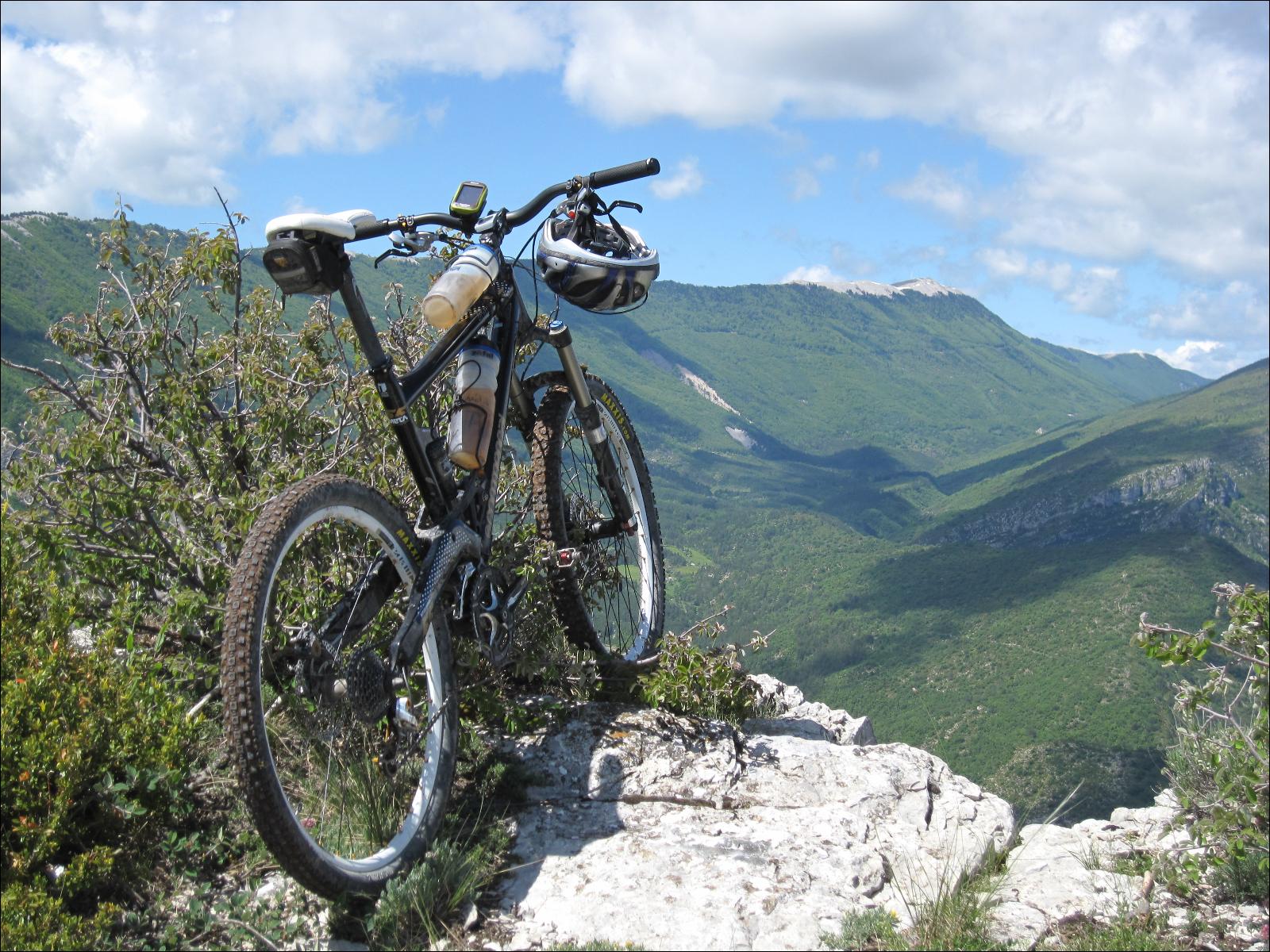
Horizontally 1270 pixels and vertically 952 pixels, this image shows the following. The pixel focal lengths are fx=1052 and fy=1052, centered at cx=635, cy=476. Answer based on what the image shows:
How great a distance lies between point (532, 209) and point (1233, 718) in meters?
3.70

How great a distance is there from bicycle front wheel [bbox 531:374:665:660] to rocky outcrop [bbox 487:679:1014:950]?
2.00 ft

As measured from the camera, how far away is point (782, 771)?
5.45 meters

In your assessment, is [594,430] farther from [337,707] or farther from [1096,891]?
[1096,891]

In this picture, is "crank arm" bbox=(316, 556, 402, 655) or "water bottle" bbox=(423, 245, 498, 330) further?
"water bottle" bbox=(423, 245, 498, 330)

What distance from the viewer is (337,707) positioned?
370 cm

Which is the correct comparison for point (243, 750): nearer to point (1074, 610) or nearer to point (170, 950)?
point (170, 950)

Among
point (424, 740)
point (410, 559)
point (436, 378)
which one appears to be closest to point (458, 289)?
point (436, 378)

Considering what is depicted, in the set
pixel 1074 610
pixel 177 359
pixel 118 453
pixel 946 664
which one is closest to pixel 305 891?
pixel 118 453

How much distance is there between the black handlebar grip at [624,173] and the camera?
501 centimetres

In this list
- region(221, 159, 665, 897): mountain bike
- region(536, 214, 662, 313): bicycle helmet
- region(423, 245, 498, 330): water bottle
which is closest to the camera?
region(221, 159, 665, 897): mountain bike

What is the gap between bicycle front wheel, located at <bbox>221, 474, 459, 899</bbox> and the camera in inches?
124

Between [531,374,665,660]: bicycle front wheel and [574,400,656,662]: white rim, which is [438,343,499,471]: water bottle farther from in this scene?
[574,400,656,662]: white rim

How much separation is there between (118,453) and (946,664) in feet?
417

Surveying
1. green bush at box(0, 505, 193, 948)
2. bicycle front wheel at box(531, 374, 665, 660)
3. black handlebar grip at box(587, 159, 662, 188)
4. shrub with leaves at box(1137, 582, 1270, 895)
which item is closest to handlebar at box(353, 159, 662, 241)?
black handlebar grip at box(587, 159, 662, 188)
